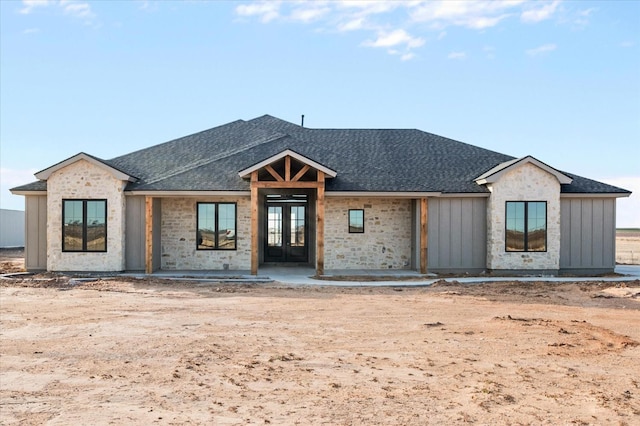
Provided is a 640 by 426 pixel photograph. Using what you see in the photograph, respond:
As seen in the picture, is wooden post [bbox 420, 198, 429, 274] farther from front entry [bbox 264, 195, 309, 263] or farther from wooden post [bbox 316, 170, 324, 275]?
front entry [bbox 264, 195, 309, 263]

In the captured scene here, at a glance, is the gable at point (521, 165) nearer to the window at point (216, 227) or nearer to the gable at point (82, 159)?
the window at point (216, 227)

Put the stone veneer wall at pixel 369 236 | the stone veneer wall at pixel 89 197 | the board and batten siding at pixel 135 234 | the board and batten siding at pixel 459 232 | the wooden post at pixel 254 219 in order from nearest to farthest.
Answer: the wooden post at pixel 254 219, the stone veneer wall at pixel 89 197, the board and batten siding at pixel 135 234, the board and batten siding at pixel 459 232, the stone veneer wall at pixel 369 236

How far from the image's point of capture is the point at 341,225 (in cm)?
1906

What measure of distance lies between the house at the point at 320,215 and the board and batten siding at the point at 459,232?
0.11 ft

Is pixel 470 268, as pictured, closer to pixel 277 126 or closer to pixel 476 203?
pixel 476 203

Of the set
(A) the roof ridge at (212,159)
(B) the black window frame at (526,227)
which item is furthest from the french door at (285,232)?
(B) the black window frame at (526,227)

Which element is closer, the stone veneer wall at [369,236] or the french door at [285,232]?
the stone veneer wall at [369,236]

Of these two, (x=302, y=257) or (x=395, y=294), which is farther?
(x=302, y=257)

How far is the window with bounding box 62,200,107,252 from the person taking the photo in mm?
17422

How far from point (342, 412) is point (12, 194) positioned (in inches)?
648

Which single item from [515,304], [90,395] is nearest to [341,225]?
[515,304]

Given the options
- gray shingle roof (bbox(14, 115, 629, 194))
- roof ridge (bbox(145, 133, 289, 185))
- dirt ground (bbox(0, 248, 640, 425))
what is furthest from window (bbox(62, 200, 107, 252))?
dirt ground (bbox(0, 248, 640, 425))

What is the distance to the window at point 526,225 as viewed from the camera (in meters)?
18.0

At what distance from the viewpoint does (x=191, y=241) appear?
18.7 m
